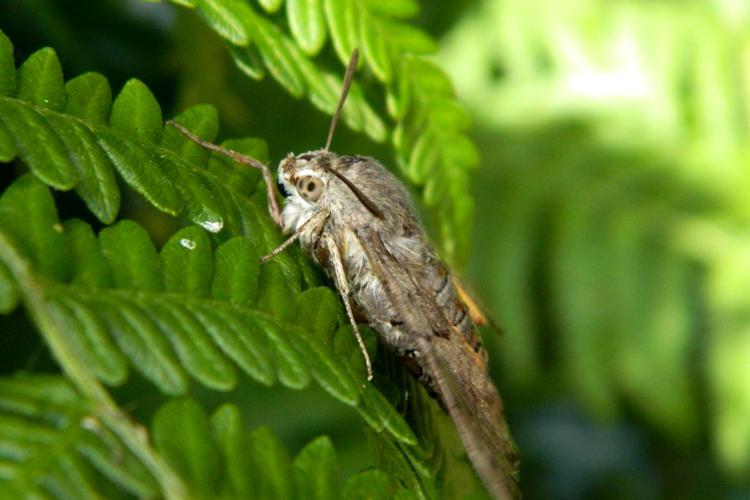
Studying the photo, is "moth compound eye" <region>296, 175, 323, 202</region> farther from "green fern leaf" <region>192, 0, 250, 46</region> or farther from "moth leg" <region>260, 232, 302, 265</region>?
"green fern leaf" <region>192, 0, 250, 46</region>

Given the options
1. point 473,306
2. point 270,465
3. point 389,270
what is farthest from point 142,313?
point 473,306

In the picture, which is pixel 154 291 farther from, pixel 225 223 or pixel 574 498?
pixel 574 498

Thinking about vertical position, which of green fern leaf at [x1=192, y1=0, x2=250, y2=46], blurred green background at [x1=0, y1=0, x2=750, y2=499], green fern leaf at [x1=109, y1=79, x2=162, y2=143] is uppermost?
green fern leaf at [x1=192, y1=0, x2=250, y2=46]

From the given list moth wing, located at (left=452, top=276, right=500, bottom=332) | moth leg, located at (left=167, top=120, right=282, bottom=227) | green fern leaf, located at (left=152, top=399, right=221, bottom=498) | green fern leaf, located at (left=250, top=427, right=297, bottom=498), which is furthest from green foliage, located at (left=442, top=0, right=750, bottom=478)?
green fern leaf, located at (left=152, top=399, right=221, bottom=498)

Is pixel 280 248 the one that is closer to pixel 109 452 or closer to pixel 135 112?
pixel 135 112

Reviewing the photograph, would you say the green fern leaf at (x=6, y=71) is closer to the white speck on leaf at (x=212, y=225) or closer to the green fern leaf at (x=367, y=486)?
the white speck on leaf at (x=212, y=225)

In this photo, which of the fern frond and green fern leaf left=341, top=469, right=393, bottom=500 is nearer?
the fern frond
